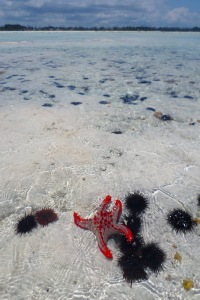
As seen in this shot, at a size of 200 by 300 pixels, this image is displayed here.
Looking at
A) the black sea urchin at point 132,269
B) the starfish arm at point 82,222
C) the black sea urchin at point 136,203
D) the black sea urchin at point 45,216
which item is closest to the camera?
the black sea urchin at point 132,269

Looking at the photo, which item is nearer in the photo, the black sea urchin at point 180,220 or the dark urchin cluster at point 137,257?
the dark urchin cluster at point 137,257

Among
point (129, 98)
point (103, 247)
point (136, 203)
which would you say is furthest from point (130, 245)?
point (129, 98)

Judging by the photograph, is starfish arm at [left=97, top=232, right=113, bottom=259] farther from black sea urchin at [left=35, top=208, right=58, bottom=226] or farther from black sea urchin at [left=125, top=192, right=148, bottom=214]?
black sea urchin at [left=35, top=208, right=58, bottom=226]

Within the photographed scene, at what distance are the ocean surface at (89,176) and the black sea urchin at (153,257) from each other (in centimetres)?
9

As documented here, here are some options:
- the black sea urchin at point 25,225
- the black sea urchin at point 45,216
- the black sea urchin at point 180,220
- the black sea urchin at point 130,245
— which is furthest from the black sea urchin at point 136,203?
the black sea urchin at point 25,225

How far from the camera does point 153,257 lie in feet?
9.80

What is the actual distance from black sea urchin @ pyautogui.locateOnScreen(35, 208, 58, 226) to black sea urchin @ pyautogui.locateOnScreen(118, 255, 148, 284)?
121 centimetres

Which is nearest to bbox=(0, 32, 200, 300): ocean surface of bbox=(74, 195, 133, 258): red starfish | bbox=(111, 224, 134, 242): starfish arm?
bbox=(74, 195, 133, 258): red starfish

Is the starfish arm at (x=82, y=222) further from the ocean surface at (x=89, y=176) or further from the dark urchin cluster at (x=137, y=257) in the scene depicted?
the dark urchin cluster at (x=137, y=257)

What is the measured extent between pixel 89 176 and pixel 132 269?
2015 millimetres

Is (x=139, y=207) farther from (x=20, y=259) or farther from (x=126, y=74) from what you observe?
(x=126, y=74)

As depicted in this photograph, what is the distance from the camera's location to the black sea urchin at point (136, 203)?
12.2 feet

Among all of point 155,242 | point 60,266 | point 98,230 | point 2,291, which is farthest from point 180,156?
point 2,291

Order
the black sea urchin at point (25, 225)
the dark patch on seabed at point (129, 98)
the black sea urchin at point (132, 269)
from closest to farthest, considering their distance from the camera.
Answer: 1. the black sea urchin at point (132, 269)
2. the black sea urchin at point (25, 225)
3. the dark patch on seabed at point (129, 98)
